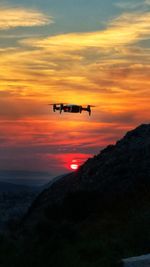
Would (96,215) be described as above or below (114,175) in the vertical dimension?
below

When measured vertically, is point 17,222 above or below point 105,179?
below

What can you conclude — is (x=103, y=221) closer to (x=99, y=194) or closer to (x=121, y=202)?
(x=121, y=202)

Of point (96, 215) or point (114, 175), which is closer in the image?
point (96, 215)

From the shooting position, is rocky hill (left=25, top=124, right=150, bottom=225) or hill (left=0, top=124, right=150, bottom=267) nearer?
hill (left=0, top=124, right=150, bottom=267)

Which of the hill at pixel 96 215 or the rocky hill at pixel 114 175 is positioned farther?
the rocky hill at pixel 114 175

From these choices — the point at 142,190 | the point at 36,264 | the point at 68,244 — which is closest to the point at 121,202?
the point at 142,190

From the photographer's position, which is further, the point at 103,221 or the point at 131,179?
the point at 131,179

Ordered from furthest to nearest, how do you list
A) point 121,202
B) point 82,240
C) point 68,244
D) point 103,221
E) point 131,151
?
1. point 131,151
2. point 121,202
3. point 103,221
4. point 82,240
5. point 68,244

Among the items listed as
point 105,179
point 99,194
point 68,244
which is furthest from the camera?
point 105,179
